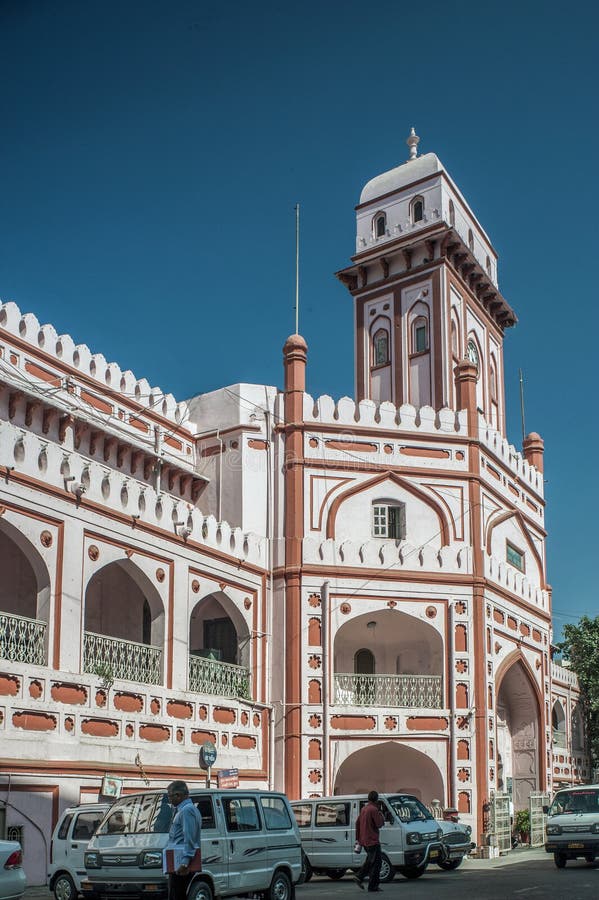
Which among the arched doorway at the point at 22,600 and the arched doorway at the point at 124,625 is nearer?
the arched doorway at the point at 22,600

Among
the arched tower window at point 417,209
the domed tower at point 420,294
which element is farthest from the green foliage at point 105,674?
the arched tower window at point 417,209

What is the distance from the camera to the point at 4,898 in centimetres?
1210

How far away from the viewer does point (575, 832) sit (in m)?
21.2

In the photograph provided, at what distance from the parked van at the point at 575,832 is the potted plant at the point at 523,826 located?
700 centimetres

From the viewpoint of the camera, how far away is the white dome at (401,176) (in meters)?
36.9

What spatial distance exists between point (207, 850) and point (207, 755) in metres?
9.59

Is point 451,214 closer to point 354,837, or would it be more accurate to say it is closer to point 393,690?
point 393,690

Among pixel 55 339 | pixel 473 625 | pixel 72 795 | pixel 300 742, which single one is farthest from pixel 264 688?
pixel 55 339

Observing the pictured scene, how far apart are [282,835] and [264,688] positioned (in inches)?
456

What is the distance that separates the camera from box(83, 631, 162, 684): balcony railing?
71.2 ft

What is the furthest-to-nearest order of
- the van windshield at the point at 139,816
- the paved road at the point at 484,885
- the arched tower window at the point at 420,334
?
the arched tower window at the point at 420,334 < the paved road at the point at 484,885 < the van windshield at the point at 139,816

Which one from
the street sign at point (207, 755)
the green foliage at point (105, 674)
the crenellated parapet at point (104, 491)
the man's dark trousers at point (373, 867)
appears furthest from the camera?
the street sign at point (207, 755)

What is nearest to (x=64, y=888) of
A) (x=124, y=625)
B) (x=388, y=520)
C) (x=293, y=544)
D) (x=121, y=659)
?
(x=121, y=659)

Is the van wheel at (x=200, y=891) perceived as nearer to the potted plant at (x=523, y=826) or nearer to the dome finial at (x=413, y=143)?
the potted plant at (x=523, y=826)
